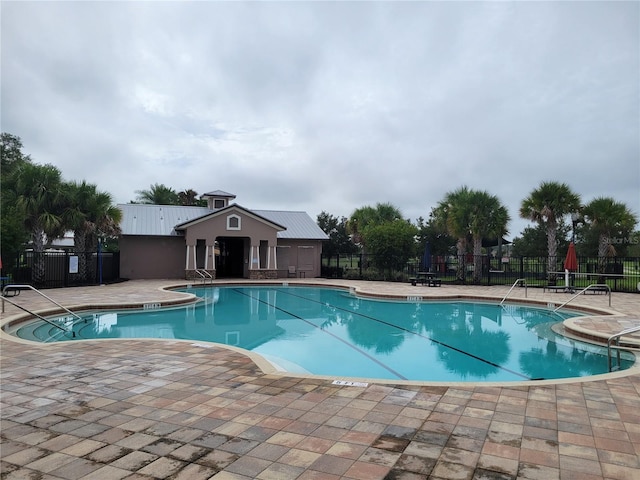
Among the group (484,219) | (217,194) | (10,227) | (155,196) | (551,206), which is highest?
(155,196)

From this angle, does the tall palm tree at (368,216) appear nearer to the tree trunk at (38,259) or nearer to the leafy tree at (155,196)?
the tree trunk at (38,259)

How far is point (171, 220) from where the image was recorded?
26500 millimetres

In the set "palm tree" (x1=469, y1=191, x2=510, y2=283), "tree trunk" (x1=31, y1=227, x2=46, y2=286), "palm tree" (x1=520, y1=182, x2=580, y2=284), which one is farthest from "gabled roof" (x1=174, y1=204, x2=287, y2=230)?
"palm tree" (x1=520, y1=182, x2=580, y2=284)

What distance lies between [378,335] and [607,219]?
45.6 feet

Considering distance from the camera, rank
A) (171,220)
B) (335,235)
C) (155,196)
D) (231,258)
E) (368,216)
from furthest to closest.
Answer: (335,235), (155,196), (368,216), (231,258), (171,220)

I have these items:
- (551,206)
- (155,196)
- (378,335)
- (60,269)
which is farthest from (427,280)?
(155,196)

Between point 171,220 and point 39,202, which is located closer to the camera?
point 39,202

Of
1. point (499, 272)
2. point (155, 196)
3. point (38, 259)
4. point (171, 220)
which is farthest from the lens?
point (155, 196)

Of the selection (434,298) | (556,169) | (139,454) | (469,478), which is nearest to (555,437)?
(469,478)

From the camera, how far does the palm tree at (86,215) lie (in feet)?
63.4

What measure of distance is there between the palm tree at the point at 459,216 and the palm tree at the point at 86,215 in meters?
16.9

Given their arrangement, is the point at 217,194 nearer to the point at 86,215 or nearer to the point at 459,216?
the point at 86,215

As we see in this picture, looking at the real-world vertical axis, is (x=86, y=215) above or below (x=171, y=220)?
below

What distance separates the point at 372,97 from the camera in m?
18.3
